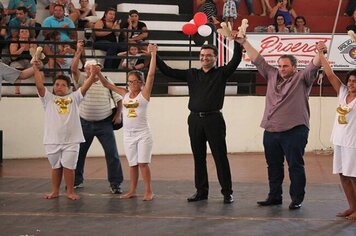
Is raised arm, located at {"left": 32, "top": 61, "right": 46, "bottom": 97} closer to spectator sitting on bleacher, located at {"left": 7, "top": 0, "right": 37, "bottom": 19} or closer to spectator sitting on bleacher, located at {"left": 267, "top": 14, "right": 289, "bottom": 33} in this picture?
spectator sitting on bleacher, located at {"left": 7, "top": 0, "right": 37, "bottom": 19}

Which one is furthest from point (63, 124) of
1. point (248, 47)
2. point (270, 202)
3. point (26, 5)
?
point (26, 5)

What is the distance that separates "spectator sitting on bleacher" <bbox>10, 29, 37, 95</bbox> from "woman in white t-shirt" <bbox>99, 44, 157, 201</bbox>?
465 centimetres

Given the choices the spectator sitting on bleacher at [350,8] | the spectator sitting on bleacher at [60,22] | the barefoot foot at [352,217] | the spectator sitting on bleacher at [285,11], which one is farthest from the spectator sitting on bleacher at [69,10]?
the barefoot foot at [352,217]

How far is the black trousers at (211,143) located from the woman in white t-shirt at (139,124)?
0.57 meters

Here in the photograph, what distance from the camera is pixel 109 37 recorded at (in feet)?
43.3

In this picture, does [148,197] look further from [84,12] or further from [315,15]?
[315,15]

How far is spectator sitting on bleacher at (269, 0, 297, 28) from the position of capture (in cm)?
1481

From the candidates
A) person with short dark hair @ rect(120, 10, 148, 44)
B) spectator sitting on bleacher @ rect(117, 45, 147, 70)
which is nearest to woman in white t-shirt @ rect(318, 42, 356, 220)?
spectator sitting on bleacher @ rect(117, 45, 147, 70)

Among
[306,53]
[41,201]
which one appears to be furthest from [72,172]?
[306,53]

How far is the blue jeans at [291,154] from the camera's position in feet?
24.2

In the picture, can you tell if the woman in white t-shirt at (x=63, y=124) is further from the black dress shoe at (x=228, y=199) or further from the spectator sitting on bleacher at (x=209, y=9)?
the spectator sitting on bleacher at (x=209, y=9)

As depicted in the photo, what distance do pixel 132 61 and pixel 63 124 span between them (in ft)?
16.9

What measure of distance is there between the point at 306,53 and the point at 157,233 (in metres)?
7.46

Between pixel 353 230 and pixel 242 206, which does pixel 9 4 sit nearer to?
→ pixel 242 206
